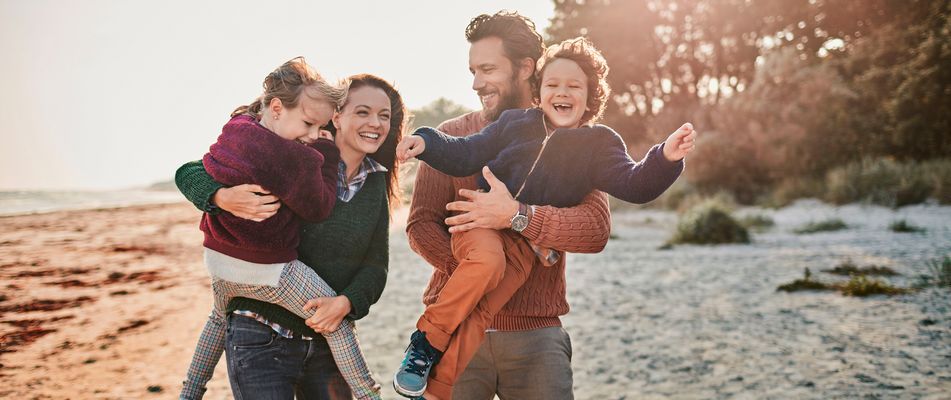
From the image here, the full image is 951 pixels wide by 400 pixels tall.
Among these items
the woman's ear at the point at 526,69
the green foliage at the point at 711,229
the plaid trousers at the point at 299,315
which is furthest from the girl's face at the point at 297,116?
the green foliage at the point at 711,229

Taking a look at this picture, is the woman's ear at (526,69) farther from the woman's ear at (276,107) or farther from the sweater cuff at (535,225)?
the woman's ear at (276,107)

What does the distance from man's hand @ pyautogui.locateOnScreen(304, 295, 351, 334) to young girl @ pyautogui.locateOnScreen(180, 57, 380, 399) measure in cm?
3

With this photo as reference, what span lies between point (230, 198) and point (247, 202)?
0.21 feet

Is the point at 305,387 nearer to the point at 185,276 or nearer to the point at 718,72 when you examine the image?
the point at 185,276

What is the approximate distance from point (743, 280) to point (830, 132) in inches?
424

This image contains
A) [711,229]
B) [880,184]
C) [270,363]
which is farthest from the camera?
[880,184]

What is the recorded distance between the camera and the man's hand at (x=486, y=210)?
2561 mm

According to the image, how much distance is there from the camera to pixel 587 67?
2910 millimetres

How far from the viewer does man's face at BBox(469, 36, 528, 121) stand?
3.09 meters

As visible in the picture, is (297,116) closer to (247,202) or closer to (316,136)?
(316,136)

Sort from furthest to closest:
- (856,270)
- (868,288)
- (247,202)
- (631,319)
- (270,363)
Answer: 1. (856,270)
2. (868,288)
3. (631,319)
4. (270,363)
5. (247,202)

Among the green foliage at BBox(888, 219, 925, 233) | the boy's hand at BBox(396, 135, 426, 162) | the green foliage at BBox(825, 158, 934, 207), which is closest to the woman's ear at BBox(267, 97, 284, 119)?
the boy's hand at BBox(396, 135, 426, 162)

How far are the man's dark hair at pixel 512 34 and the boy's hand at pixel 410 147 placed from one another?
78 centimetres

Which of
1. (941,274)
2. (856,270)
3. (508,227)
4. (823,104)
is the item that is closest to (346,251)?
(508,227)
